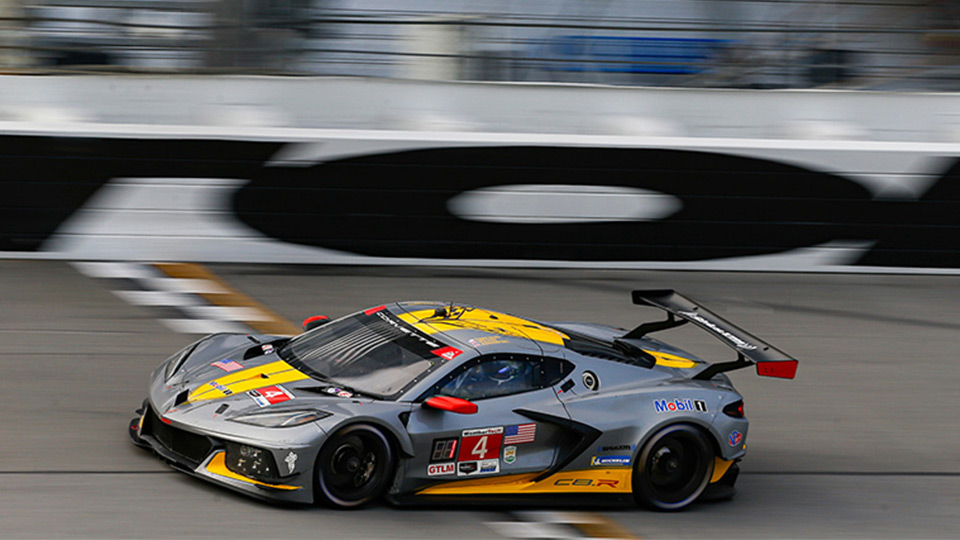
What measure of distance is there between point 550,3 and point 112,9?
15.5ft

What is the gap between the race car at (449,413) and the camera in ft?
18.7

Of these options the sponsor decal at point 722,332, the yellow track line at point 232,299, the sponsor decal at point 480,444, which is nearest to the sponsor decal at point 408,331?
the sponsor decal at point 480,444

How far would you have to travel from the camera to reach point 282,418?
18.7 ft

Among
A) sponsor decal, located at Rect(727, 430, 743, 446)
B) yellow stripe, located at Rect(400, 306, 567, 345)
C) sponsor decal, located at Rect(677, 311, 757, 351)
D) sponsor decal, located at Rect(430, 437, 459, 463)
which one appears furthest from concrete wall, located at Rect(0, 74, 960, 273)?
sponsor decal, located at Rect(430, 437, 459, 463)

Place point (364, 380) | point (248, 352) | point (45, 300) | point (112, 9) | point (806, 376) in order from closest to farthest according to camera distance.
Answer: point (364, 380) < point (248, 352) < point (806, 376) < point (45, 300) < point (112, 9)

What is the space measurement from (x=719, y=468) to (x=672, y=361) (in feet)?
2.44

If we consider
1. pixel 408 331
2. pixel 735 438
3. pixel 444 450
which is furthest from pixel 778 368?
pixel 408 331

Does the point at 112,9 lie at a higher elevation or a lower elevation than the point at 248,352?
higher

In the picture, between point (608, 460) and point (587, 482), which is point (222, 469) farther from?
point (608, 460)

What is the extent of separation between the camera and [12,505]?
565 centimetres

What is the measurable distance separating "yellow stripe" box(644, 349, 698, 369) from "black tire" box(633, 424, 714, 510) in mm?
553

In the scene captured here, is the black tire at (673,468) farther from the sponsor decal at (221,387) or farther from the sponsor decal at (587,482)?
the sponsor decal at (221,387)

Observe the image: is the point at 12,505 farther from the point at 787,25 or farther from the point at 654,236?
the point at 787,25

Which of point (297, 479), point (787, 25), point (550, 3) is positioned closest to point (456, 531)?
point (297, 479)
